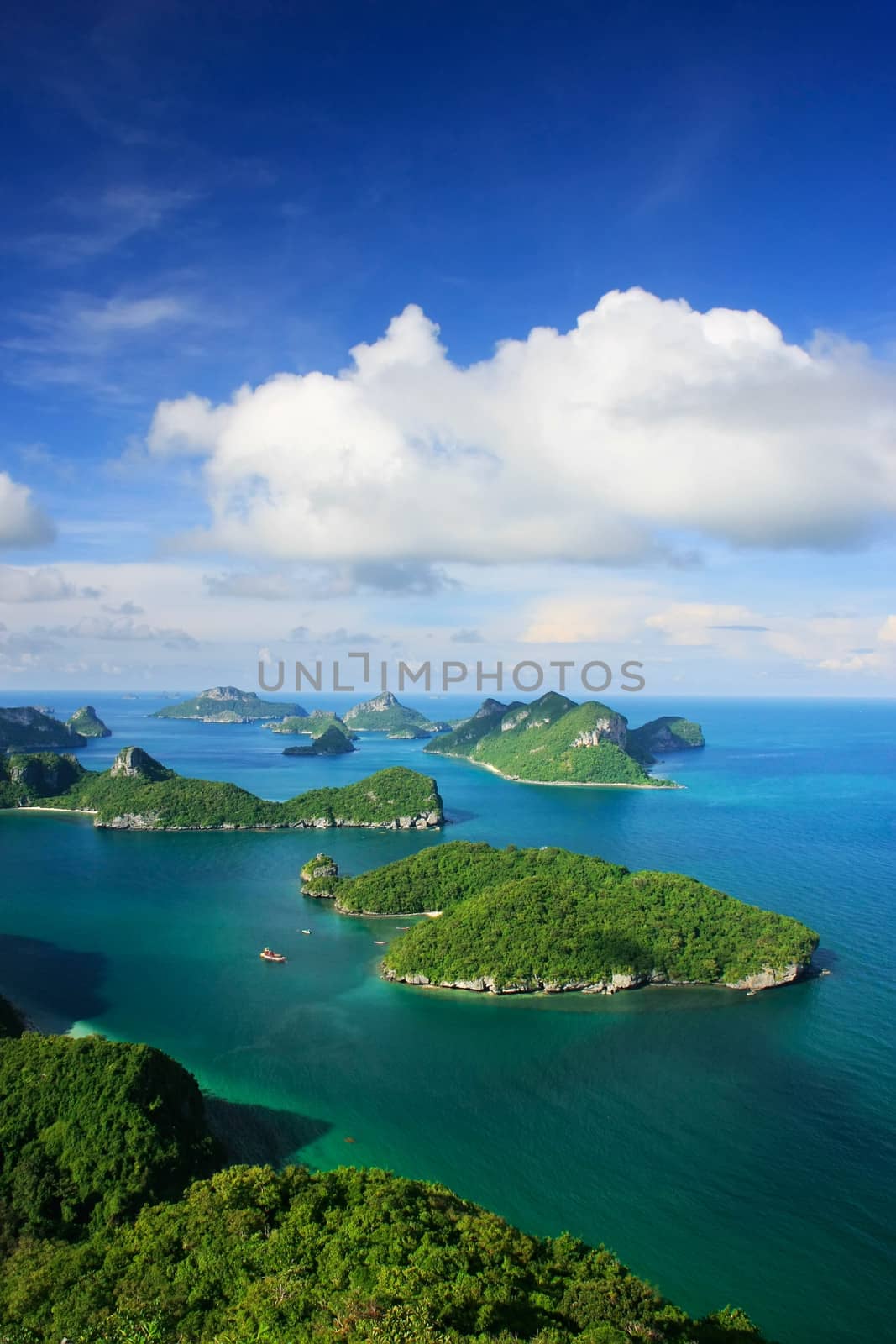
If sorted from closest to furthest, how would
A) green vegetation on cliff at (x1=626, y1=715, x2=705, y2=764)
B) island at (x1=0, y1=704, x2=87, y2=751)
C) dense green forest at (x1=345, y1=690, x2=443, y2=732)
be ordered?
island at (x1=0, y1=704, x2=87, y2=751), green vegetation on cliff at (x1=626, y1=715, x2=705, y2=764), dense green forest at (x1=345, y1=690, x2=443, y2=732)

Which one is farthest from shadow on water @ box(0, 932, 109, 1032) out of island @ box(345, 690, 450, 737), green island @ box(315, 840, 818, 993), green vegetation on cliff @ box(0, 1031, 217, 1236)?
island @ box(345, 690, 450, 737)

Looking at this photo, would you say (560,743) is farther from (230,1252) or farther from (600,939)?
(230,1252)

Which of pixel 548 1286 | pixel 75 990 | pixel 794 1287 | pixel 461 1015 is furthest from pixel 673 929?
pixel 75 990

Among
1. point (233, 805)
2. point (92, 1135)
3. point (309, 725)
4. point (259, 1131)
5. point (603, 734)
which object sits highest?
point (603, 734)

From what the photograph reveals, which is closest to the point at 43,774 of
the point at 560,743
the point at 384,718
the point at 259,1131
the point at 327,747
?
the point at 327,747

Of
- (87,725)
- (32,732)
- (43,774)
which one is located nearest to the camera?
(43,774)

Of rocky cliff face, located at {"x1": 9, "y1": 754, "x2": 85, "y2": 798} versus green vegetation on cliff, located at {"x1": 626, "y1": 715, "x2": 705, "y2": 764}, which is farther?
green vegetation on cliff, located at {"x1": 626, "y1": 715, "x2": 705, "y2": 764}

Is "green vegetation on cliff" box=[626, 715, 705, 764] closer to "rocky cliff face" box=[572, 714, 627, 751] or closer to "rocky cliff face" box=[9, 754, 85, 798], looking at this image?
"rocky cliff face" box=[572, 714, 627, 751]
